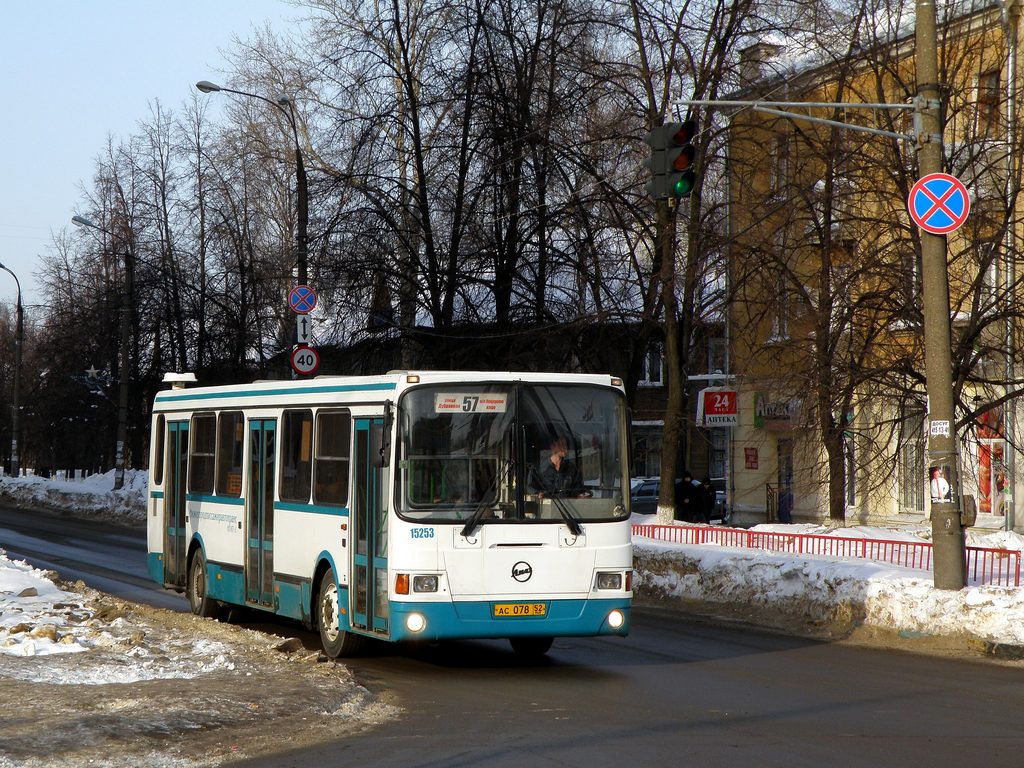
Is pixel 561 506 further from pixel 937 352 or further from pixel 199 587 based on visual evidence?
pixel 199 587

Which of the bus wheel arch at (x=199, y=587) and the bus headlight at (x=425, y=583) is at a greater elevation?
the bus headlight at (x=425, y=583)

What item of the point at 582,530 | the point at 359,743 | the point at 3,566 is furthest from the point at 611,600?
the point at 3,566

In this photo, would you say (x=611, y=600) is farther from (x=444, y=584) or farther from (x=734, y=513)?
(x=734, y=513)

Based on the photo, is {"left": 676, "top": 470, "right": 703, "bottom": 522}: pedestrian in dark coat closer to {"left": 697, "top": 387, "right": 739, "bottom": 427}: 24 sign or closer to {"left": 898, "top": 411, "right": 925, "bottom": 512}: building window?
{"left": 697, "top": 387, "right": 739, "bottom": 427}: 24 sign

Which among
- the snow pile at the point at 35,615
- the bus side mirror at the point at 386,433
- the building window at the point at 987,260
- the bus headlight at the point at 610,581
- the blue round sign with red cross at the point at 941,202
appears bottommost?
the snow pile at the point at 35,615

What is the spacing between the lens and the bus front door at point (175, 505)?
1781 cm

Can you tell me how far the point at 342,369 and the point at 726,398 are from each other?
9.41m

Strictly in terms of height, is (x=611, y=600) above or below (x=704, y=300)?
below

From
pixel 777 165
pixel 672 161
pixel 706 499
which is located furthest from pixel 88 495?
pixel 672 161

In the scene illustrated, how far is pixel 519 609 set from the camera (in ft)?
40.9

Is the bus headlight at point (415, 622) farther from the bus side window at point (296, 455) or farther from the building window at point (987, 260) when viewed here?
the building window at point (987, 260)

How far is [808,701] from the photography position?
10969 millimetres

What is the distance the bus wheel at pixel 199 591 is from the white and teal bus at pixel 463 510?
2953mm

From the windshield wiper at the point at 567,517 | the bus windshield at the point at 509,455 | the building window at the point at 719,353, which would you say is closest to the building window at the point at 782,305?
the building window at the point at 719,353
